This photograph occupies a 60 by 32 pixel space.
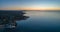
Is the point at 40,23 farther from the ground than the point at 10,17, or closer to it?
closer to it

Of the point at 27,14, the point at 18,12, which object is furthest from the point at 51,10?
the point at 18,12

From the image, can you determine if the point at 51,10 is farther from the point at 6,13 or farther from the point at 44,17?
the point at 6,13

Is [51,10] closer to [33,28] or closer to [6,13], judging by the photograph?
[33,28]

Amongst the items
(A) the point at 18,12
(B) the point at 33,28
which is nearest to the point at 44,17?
(B) the point at 33,28

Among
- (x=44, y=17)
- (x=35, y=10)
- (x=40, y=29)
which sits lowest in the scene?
(x=40, y=29)

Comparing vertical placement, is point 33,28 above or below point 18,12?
A: below

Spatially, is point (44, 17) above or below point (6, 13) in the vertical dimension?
below
